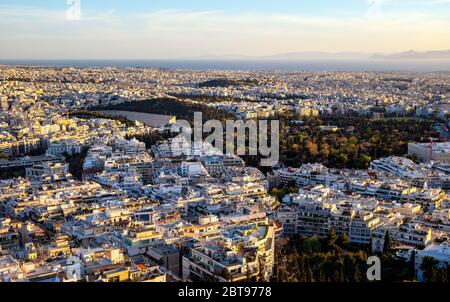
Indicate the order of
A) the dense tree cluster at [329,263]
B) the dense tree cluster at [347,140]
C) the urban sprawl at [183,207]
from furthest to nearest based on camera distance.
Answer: the dense tree cluster at [347,140] < the urban sprawl at [183,207] < the dense tree cluster at [329,263]

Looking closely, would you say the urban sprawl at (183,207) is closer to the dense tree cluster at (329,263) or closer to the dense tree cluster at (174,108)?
the dense tree cluster at (329,263)

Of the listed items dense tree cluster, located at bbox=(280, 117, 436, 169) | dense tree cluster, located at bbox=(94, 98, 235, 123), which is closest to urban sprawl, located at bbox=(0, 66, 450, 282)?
dense tree cluster, located at bbox=(280, 117, 436, 169)

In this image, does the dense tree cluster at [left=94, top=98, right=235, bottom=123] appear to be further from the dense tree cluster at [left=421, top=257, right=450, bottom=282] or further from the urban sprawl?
the dense tree cluster at [left=421, top=257, right=450, bottom=282]

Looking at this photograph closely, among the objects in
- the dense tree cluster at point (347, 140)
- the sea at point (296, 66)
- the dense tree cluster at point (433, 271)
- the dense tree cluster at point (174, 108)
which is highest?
the sea at point (296, 66)

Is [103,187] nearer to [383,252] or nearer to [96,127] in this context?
[383,252]

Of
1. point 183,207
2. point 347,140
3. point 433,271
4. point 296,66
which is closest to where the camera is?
point 433,271

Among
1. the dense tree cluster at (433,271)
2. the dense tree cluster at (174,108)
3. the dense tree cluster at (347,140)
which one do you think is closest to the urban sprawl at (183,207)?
the dense tree cluster at (433,271)

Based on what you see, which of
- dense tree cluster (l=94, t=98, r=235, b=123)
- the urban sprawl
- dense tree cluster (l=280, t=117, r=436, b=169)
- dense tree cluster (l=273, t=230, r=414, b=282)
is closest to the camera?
dense tree cluster (l=273, t=230, r=414, b=282)

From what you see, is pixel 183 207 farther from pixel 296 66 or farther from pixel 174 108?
pixel 296 66

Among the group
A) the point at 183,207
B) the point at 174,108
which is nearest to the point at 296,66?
the point at 174,108
